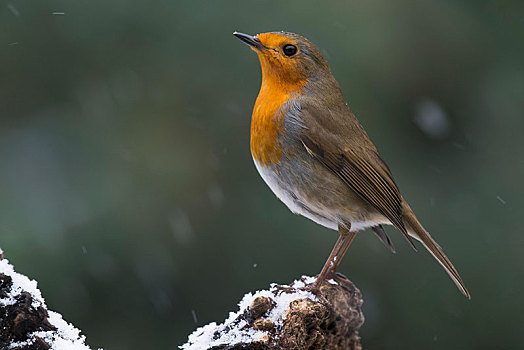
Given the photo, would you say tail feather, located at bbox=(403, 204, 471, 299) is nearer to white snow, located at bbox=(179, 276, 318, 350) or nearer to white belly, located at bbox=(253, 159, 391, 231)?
white belly, located at bbox=(253, 159, 391, 231)

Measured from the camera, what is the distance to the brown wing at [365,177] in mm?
2918

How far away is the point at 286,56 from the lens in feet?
9.61

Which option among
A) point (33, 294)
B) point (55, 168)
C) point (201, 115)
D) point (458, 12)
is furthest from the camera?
point (458, 12)

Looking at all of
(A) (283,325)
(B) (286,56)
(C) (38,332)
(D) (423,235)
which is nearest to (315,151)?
(B) (286,56)

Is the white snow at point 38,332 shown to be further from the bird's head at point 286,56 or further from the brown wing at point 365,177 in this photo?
the bird's head at point 286,56

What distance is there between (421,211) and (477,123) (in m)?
0.83

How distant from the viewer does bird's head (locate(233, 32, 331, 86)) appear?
115 inches

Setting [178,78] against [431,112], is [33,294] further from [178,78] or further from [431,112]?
[431,112]

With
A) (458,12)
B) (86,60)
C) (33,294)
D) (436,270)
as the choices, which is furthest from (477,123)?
(33,294)

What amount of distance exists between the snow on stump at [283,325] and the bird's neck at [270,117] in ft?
1.93

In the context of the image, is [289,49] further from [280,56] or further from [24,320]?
[24,320]

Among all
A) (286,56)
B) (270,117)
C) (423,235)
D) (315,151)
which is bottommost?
(423,235)

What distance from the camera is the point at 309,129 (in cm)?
288

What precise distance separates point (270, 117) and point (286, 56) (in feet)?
0.97
